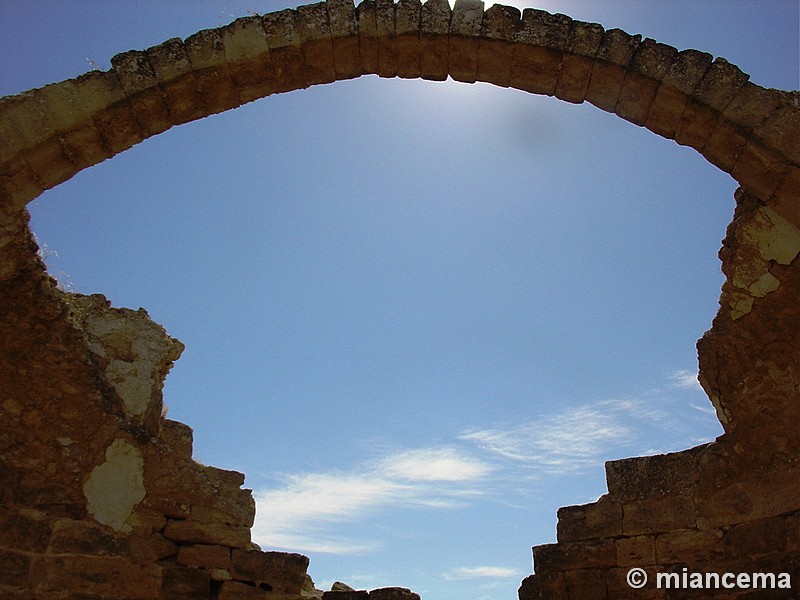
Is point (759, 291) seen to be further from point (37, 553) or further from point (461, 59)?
point (37, 553)

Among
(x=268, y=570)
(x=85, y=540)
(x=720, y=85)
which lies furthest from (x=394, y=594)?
(x=720, y=85)

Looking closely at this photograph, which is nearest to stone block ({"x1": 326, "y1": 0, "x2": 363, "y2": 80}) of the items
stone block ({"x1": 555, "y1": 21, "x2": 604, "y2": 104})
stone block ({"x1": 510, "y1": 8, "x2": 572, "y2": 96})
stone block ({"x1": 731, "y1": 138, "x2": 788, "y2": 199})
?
stone block ({"x1": 510, "y1": 8, "x2": 572, "y2": 96})

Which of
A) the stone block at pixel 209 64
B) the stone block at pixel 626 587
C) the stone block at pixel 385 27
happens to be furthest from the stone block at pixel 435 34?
the stone block at pixel 626 587

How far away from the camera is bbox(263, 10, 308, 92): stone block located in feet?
18.1

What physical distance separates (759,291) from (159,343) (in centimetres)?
526

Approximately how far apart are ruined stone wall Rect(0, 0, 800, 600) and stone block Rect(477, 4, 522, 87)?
0.01 m

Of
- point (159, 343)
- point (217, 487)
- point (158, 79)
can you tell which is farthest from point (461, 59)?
point (217, 487)

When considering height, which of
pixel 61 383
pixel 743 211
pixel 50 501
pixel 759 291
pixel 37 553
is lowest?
pixel 37 553

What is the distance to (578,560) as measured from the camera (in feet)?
21.2

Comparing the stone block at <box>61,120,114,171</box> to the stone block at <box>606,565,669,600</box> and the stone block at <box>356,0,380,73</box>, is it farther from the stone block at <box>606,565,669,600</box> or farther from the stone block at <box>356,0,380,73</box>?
the stone block at <box>606,565,669,600</box>

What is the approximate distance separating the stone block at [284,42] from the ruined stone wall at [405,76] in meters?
0.02

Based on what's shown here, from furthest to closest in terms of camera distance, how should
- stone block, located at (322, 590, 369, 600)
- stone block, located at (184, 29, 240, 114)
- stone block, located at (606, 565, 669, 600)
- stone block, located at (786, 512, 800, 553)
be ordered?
stone block, located at (322, 590, 369, 600)
stone block, located at (606, 565, 669, 600)
stone block, located at (184, 29, 240, 114)
stone block, located at (786, 512, 800, 553)

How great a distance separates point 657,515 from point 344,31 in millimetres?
4760

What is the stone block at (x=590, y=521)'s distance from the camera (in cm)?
644
